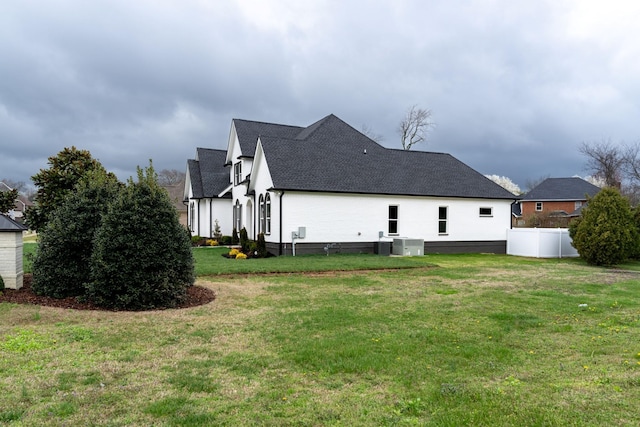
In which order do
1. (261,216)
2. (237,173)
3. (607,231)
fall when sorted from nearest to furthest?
(607,231)
(261,216)
(237,173)

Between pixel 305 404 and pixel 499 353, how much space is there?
2.99 meters

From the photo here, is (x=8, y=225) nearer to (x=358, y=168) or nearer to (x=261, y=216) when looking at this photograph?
(x=261, y=216)

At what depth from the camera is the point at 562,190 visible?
184 ft

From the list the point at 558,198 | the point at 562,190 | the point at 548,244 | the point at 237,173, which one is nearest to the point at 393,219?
the point at 548,244

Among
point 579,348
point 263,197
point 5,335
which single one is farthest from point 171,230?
point 263,197

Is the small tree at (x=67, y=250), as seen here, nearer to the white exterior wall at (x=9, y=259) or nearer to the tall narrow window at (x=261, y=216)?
the white exterior wall at (x=9, y=259)

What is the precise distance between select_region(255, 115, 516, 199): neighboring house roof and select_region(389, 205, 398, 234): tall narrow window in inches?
36.8

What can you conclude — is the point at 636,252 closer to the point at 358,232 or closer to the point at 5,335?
the point at 358,232

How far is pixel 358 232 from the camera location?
21406 mm

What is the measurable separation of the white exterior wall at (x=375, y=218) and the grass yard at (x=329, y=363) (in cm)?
1057

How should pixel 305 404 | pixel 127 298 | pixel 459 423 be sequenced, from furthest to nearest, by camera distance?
pixel 127 298 < pixel 305 404 < pixel 459 423

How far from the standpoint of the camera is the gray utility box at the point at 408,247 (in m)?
21.3

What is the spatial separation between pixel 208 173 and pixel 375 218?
15405 mm

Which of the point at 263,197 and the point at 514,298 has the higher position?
the point at 263,197
